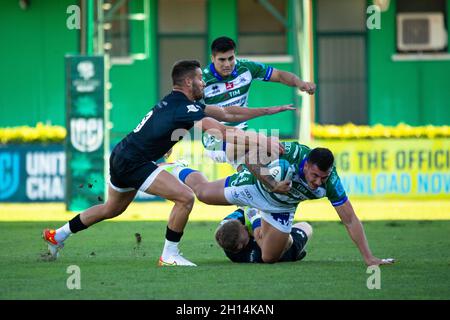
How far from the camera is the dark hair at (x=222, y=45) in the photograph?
13.9 meters

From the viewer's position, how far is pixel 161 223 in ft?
58.6

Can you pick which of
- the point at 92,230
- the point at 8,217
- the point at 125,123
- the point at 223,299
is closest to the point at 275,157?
the point at 223,299

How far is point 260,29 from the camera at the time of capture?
93.3 ft

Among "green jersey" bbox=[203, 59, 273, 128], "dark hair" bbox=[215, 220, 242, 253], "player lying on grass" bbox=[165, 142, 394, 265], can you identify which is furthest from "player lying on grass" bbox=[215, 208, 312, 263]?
"green jersey" bbox=[203, 59, 273, 128]

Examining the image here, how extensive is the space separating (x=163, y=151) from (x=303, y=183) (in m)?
1.59

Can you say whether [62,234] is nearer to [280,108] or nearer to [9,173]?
[280,108]

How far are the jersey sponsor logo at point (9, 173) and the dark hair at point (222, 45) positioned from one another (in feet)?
33.5

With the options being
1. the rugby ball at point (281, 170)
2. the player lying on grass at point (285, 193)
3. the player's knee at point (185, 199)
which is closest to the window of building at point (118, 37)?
the player lying on grass at point (285, 193)

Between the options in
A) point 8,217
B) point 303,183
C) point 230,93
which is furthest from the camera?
point 8,217

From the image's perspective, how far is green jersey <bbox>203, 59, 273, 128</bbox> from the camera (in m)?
14.2

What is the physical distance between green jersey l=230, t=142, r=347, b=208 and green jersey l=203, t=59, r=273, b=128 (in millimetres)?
2416

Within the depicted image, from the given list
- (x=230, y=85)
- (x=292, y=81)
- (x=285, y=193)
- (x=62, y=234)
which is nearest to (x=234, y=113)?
(x=230, y=85)

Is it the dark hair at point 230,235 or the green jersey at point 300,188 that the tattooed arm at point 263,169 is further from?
the dark hair at point 230,235
